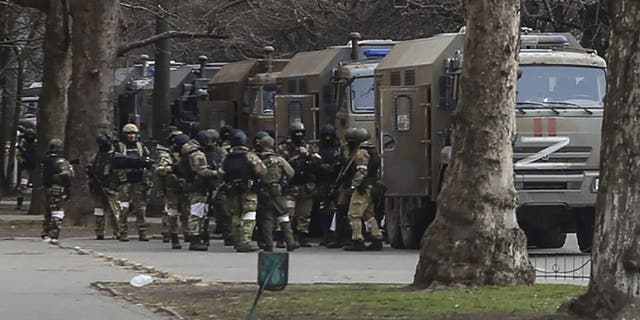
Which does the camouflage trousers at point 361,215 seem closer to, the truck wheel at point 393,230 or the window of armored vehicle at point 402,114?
the truck wheel at point 393,230

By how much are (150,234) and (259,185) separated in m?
6.01

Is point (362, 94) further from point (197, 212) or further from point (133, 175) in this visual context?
point (197, 212)

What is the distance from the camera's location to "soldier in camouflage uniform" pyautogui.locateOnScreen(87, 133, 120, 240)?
2327 centimetres

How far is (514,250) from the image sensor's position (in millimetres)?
13992

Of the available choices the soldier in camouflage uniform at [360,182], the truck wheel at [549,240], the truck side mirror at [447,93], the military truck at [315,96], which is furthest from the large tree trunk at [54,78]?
the truck wheel at [549,240]

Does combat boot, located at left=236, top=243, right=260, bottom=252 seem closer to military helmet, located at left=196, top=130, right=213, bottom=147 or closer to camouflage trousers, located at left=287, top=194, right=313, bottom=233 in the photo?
camouflage trousers, located at left=287, top=194, right=313, bottom=233

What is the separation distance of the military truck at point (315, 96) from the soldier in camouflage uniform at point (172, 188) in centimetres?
277

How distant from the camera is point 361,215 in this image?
21344 millimetres

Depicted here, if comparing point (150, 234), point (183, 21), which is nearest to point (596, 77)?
point (150, 234)

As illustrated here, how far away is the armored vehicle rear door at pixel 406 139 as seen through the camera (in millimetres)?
21422

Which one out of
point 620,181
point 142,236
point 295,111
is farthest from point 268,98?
point 620,181

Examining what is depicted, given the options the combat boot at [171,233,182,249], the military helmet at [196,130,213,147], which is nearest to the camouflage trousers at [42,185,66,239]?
the combat boot at [171,233,182,249]

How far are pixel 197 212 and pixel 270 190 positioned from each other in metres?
1.24

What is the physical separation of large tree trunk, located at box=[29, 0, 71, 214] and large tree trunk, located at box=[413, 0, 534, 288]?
16.2 metres
